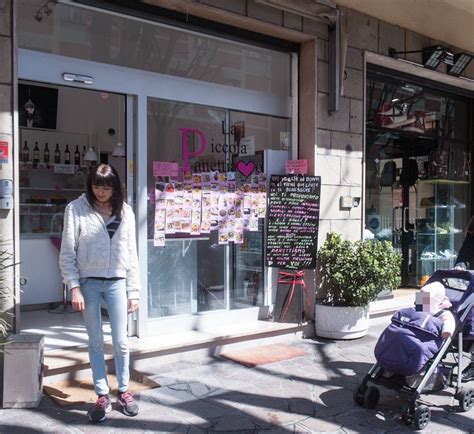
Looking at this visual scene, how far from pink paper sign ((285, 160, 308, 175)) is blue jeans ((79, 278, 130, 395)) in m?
3.02

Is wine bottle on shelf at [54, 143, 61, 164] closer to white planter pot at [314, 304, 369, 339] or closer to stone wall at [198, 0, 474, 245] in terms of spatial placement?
stone wall at [198, 0, 474, 245]

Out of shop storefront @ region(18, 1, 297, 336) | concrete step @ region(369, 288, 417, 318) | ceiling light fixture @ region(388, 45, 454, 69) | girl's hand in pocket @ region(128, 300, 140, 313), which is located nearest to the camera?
girl's hand in pocket @ region(128, 300, 140, 313)

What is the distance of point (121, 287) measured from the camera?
381 centimetres

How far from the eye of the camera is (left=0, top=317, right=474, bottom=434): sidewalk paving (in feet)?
12.3

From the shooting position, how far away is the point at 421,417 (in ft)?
12.0

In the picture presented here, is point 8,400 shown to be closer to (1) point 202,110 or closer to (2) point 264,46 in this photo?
(1) point 202,110

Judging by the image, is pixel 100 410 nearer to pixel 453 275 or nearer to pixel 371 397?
pixel 371 397

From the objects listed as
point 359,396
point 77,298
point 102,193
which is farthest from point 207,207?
point 359,396

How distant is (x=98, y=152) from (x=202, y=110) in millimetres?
4183

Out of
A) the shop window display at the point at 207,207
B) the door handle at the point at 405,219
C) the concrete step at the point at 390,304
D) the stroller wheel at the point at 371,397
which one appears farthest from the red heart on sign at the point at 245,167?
the door handle at the point at 405,219

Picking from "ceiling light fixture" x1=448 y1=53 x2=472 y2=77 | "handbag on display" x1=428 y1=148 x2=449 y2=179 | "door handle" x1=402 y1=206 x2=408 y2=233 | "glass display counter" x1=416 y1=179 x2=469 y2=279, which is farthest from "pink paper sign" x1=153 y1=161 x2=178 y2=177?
"handbag on display" x1=428 y1=148 x2=449 y2=179

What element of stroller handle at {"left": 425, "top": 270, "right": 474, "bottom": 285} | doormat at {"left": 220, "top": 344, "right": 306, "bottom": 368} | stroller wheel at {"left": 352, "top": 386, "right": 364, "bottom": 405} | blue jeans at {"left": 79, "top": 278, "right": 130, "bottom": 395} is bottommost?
doormat at {"left": 220, "top": 344, "right": 306, "bottom": 368}

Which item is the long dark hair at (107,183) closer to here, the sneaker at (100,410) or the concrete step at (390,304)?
the sneaker at (100,410)

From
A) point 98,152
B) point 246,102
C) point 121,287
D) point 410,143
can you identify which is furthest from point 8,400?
point 410,143
